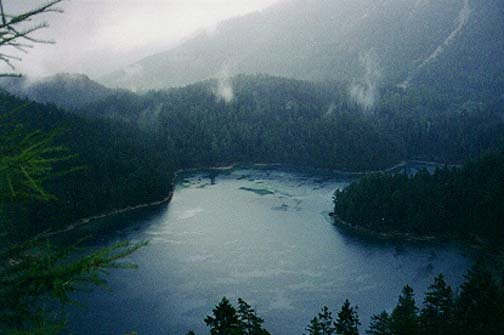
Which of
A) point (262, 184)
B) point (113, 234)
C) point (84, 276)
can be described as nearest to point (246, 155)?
point (262, 184)

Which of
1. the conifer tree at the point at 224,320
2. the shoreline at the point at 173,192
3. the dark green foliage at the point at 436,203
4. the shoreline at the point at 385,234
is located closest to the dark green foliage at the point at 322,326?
the conifer tree at the point at 224,320

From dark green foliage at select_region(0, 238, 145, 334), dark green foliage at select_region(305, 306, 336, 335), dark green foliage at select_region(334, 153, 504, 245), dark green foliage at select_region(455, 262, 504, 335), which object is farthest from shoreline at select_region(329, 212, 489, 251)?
dark green foliage at select_region(0, 238, 145, 334)

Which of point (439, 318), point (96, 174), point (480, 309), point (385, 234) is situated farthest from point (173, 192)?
point (480, 309)

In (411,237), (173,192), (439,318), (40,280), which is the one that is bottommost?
(411,237)

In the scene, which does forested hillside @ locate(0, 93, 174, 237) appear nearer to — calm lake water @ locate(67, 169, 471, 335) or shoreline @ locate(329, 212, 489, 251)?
calm lake water @ locate(67, 169, 471, 335)

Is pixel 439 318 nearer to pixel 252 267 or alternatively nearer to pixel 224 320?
pixel 224 320

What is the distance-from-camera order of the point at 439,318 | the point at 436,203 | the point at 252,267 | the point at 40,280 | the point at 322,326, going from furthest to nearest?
the point at 436,203 → the point at 252,267 → the point at 322,326 → the point at 439,318 → the point at 40,280

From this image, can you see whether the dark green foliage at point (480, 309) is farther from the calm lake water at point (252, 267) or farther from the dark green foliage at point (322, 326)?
the calm lake water at point (252, 267)
